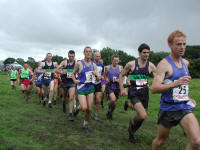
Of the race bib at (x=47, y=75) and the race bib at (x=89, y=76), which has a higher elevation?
the race bib at (x=47, y=75)

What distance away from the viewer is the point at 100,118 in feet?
26.3

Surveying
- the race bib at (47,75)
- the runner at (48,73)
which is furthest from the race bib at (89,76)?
the race bib at (47,75)

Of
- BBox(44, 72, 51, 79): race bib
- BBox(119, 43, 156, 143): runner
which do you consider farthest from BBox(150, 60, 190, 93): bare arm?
BBox(44, 72, 51, 79): race bib

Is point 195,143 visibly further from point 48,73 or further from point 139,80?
point 48,73

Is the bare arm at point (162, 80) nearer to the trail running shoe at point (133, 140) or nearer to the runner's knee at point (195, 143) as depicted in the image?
the runner's knee at point (195, 143)

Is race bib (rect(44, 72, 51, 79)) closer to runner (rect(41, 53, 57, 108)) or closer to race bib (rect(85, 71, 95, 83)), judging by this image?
runner (rect(41, 53, 57, 108))

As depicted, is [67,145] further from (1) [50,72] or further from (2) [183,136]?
(1) [50,72]

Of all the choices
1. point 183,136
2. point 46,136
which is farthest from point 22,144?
point 183,136

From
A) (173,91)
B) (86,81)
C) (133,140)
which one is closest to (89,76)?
(86,81)

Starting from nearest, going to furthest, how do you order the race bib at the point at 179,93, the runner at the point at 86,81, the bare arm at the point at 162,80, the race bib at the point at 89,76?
the bare arm at the point at 162,80, the race bib at the point at 179,93, the runner at the point at 86,81, the race bib at the point at 89,76

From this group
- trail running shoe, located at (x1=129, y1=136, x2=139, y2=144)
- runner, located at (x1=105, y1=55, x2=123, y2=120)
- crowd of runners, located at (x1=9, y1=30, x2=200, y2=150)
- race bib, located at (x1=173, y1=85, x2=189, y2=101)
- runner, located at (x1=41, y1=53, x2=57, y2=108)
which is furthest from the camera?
runner, located at (x1=41, y1=53, x2=57, y2=108)

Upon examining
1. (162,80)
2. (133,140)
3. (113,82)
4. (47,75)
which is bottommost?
(133,140)

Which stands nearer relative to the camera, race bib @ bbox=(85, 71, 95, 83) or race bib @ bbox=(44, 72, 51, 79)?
race bib @ bbox=(85, 71, 95, 83)

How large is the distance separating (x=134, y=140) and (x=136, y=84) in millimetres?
1384
